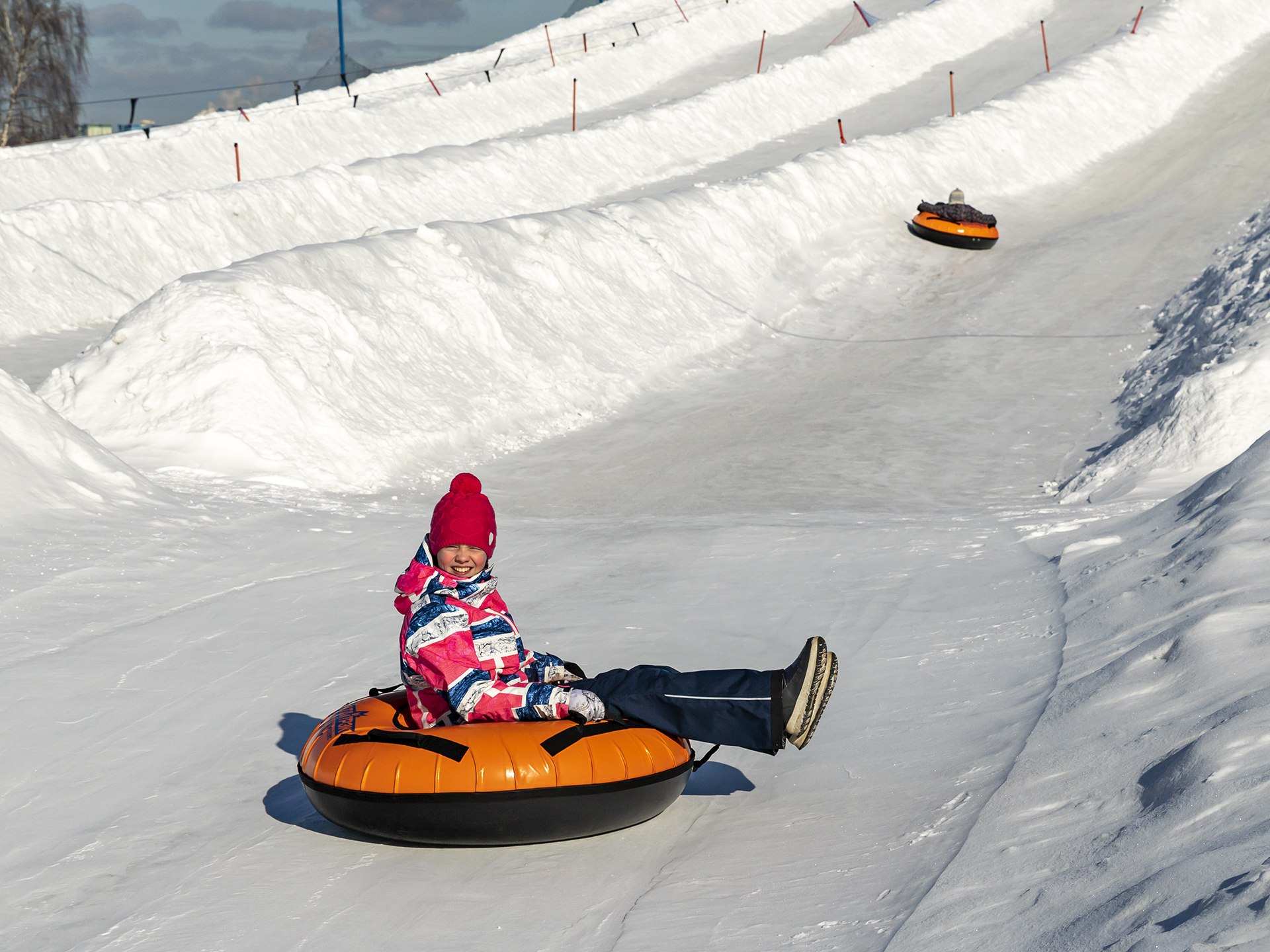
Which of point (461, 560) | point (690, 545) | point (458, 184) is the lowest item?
point (690, 545)

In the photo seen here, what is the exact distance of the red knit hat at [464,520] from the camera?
438 centimetres

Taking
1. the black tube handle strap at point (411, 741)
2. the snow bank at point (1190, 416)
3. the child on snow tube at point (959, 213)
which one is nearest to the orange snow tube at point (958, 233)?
the child on snow tube at point (959, 213)

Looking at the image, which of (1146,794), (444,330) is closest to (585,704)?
(1146,794)

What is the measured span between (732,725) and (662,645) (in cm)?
225

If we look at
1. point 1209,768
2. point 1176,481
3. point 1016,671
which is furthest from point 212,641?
point 1176,481

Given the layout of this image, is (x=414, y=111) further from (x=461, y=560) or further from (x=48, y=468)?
(x=461, y=560)

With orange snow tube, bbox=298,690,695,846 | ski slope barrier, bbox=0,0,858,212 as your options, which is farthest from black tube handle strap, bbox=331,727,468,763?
ski slope barrier, bbox=0,0,858,212

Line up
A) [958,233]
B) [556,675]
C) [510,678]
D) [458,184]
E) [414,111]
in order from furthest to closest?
[414,111]
[458,184]
[958,233]
[556,675]
[510,678]

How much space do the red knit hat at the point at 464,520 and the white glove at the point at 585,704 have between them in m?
0.61

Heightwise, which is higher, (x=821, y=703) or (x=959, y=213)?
(x=959, y=213)

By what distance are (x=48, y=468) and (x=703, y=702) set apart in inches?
228

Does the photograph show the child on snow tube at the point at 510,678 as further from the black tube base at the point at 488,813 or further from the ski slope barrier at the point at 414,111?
the ski slope barrier at the point at 414,111

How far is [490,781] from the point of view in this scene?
13.5 ft

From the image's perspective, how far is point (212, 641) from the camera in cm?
654
